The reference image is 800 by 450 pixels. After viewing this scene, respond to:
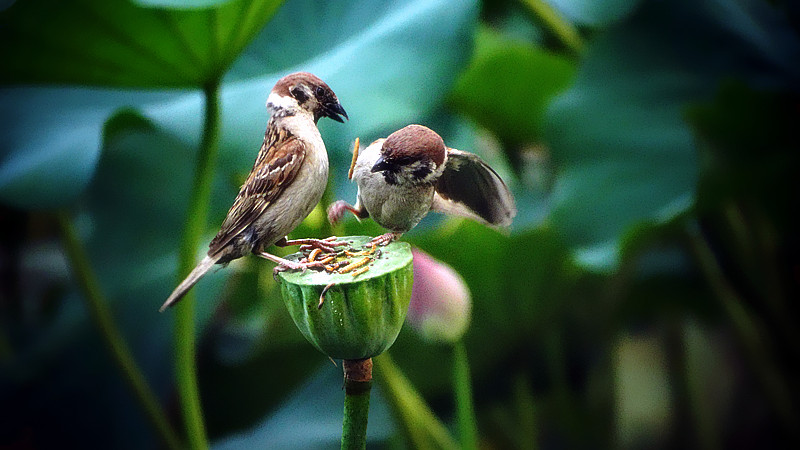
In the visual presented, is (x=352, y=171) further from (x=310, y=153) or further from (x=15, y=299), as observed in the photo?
(x=15, y=299)

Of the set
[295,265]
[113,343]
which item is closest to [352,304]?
[295,265]

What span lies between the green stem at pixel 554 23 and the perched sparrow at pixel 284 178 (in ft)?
3.25

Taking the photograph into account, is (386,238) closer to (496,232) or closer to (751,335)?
(496,232)

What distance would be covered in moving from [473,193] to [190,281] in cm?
13

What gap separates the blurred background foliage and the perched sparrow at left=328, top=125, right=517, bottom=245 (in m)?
0.24

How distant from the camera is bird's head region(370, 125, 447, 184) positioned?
0.92ft

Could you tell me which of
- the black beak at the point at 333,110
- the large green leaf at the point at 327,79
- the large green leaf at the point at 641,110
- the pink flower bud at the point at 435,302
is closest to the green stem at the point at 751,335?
the large green leaf at the point at 641,110

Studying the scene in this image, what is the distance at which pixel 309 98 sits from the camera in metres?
0.29

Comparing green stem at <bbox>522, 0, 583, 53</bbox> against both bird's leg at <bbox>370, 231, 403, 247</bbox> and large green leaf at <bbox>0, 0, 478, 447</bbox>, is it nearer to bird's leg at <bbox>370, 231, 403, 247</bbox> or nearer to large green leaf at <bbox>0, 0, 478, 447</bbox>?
large green leaf at <bbox>0, 0, 478, 447</bbox>

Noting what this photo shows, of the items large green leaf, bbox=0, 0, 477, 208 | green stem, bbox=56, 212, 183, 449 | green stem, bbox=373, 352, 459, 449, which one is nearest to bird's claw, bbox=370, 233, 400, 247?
large green leaf, bbox=0, 0, 477, 208

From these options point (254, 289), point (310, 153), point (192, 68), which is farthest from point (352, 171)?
point (254, 289)

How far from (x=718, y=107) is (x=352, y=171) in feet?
3.23

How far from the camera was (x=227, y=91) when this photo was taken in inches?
21.0

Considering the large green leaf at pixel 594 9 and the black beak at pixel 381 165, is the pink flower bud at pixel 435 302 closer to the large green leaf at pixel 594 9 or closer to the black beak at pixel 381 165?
the black beak at pixel 381 165
